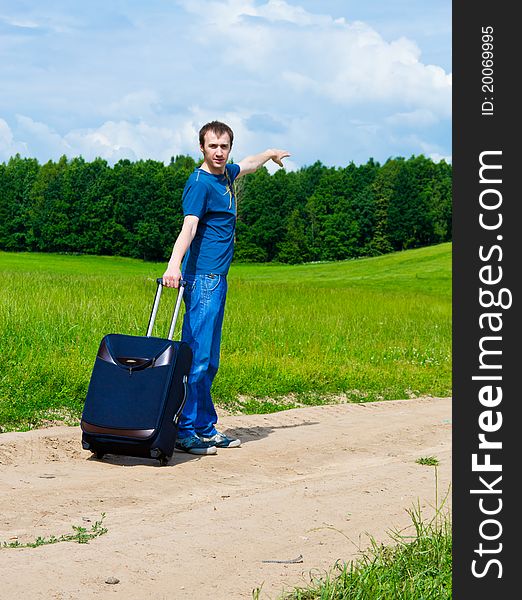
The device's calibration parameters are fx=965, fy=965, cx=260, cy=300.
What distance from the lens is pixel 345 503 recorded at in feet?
18.6

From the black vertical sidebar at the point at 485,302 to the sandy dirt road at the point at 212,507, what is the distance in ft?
5.84

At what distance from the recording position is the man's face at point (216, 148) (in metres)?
6.99

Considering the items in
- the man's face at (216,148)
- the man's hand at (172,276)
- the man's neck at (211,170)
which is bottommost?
the man's hand at (172,276)

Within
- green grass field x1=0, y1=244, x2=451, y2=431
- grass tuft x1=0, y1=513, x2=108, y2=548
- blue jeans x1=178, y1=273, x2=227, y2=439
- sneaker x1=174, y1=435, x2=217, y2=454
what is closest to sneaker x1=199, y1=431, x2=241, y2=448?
sneaker x1=174, y1=435, x2=217, y2=454

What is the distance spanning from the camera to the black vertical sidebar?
2.38 metres

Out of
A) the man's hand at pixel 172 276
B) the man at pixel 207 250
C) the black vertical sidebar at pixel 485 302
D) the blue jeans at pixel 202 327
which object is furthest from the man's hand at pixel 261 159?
the black vertical sidebar at pixel 485 302

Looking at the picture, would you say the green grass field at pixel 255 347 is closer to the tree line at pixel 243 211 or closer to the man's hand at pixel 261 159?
the man's hand at pixel 261 159

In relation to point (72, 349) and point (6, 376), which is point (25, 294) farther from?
point (6, 376)

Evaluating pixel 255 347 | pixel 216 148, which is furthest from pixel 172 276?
pixel 255 347

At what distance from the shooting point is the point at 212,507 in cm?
547

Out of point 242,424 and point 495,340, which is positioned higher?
point 495,340

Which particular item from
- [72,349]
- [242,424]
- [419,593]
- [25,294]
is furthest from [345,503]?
[25,294]

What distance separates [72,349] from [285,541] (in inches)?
273

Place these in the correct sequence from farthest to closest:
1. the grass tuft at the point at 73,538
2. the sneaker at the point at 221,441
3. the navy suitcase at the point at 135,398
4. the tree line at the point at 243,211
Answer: the tree line at the point at 243,211 < the sneaker at the point at 221,441 < the navy suitcase at the point at 135,398 < the grass tuft at the point at 73,538
